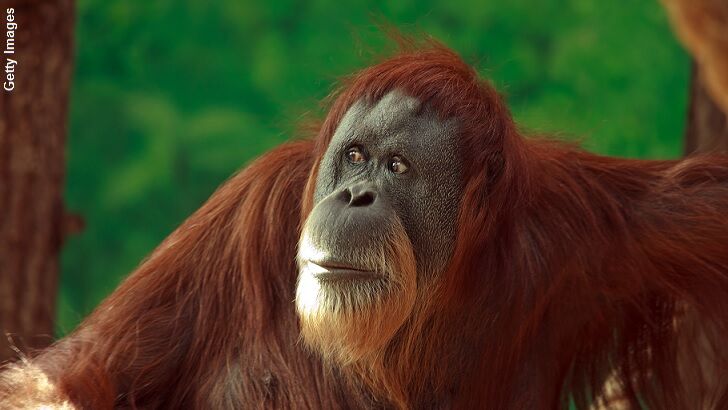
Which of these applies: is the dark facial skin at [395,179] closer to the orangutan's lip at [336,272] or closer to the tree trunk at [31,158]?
the orangutan's lip at [336,272]

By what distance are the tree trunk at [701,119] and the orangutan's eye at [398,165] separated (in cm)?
210

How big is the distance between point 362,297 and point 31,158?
7.68 ft

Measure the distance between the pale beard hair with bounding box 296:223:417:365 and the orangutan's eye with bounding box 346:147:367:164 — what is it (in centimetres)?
23

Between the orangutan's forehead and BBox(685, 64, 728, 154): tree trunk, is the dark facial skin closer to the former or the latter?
the orangutan's forehead

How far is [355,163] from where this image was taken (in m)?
3.19

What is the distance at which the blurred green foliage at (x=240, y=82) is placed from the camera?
6.33 metres


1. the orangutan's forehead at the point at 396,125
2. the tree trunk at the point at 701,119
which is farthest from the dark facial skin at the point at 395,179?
the tree trunk at the point at 701,119

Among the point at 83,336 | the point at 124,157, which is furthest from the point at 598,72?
the point at 83,336

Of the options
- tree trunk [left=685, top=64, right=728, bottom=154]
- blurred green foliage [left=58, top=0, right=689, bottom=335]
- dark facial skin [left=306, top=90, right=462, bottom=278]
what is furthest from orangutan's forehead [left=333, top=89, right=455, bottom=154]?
blurred green foliage [left=58, top=0, right=689, bottom=335]

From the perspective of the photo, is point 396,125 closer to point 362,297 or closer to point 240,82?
point 362,297

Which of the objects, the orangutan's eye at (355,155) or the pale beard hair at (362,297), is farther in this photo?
the orangutan's eye at (355,155)

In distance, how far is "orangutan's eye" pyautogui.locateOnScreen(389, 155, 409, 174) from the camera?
10.3 ft

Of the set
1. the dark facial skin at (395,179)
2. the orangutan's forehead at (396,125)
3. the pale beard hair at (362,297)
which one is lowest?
the pale beard hair at (362,297)

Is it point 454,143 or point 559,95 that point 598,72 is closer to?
point 559,95
